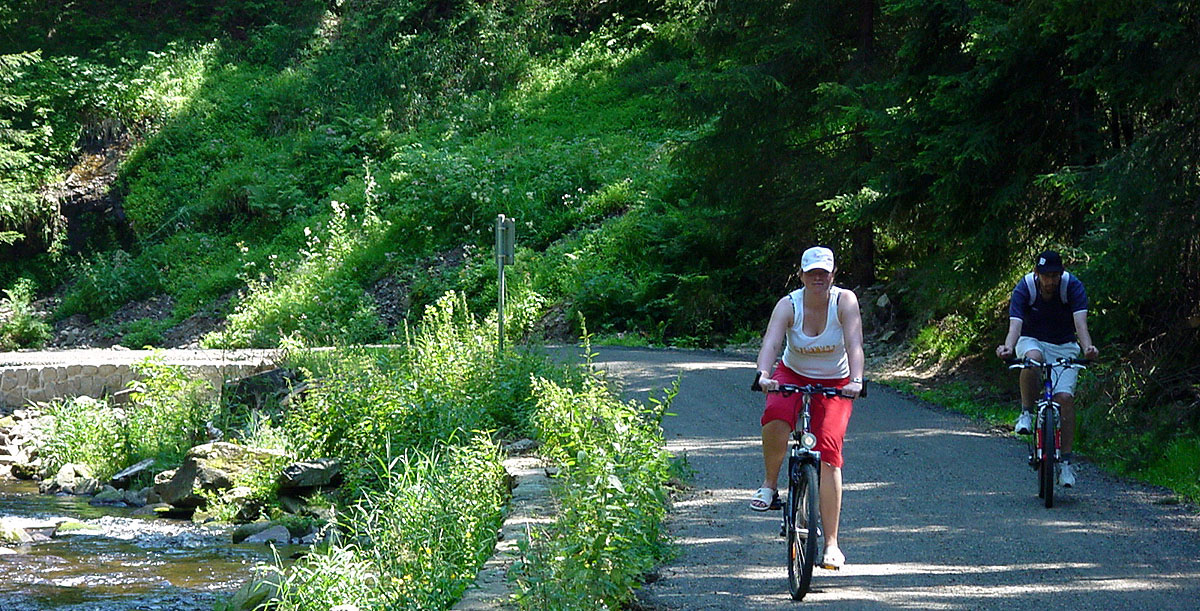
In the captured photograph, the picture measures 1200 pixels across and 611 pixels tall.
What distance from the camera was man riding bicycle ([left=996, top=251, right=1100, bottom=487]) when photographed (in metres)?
8.59

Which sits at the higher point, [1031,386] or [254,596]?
[1031,386]

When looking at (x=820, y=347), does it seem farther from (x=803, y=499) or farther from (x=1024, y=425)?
(x=1024, y=425)

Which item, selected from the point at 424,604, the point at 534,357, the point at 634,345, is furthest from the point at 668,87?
the point at 424,604

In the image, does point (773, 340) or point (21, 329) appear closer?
point (773, 340)

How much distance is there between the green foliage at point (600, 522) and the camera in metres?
5.44

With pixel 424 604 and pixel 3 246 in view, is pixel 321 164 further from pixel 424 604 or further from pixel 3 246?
pixel 424 604

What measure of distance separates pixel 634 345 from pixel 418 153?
10720 millimetres

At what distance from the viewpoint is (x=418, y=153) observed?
2905 cm

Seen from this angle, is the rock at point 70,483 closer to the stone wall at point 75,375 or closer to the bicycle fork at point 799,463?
the stone wall at point 75,375

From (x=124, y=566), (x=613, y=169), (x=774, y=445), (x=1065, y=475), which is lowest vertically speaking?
(x=124, y=566)

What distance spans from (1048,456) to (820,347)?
3001 mm

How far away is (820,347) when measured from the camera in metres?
6.29

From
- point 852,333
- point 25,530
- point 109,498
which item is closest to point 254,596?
point 852,333

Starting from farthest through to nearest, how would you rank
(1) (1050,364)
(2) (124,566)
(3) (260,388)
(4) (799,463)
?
(3) (260,388)
(2) (124,566)
(1) (1050,364)
(4) (799,463)
